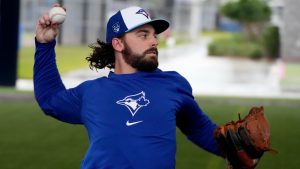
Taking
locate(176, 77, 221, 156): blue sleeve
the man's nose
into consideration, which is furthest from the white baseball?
locate(176, 77, 221, 156): blue sleeve

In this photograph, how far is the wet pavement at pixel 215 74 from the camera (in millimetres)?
18366

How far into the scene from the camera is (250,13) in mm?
26703

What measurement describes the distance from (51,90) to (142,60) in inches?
17.6

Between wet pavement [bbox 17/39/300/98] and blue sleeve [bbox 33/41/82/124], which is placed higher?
blue sleeve [bbox 33/41/82/124]

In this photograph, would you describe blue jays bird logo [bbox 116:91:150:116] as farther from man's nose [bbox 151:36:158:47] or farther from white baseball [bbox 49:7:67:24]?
white baseball [bbox 49:7:67:24]

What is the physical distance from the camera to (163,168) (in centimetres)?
291

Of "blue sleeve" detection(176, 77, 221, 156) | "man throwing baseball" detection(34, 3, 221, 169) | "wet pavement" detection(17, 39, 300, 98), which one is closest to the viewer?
"man throwing baseball" detection(34, 3, 221, 169)

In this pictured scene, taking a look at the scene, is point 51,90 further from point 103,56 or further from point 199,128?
point 199,128

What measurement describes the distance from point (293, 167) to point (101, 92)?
15.9 feet

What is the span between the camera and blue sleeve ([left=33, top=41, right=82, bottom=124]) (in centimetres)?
315

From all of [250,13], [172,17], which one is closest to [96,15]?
[172,17]

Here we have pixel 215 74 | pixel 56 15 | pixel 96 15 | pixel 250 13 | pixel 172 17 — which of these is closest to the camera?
pixel 56 15

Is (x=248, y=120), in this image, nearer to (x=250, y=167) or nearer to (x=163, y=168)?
(x=250, y=167)

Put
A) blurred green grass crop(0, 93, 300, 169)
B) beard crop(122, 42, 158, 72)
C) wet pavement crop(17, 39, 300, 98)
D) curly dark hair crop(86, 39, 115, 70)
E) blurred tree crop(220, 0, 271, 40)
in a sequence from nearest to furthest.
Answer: beard crop(122, 42, 158, 72)
curly dark hair crop(86, 39, 115, 70)
blurred green grass crop(0, 93, 300, 169)
wet pavement crop(17, 39, 300, 98)
blurred tree crop(220, 0, 271, 40)
